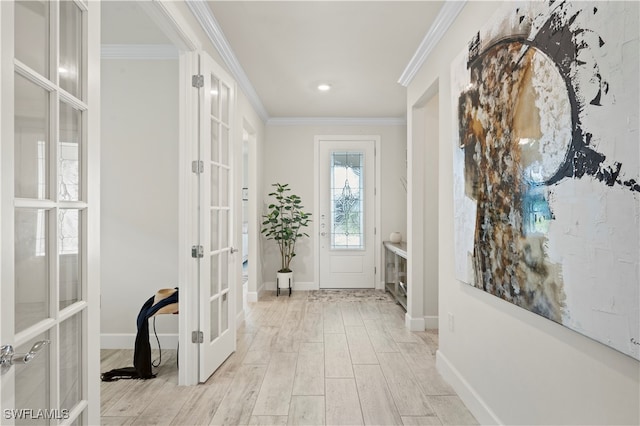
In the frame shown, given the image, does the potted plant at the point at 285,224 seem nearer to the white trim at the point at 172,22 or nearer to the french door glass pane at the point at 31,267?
the white trim at the point at 172,22

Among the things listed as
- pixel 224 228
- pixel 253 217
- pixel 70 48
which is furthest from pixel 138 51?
pixel 253 217

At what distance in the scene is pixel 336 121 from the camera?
5746 mm

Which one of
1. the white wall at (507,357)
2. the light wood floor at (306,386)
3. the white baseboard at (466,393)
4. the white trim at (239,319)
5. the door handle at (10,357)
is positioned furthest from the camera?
the white trim at (239,319)

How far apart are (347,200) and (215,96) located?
327 cm

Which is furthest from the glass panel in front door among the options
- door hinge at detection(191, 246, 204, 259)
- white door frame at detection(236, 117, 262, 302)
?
white door frame at detection(236, 117, 262, 302)

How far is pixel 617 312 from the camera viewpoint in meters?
1.10

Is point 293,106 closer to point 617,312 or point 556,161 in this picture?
point 556,161

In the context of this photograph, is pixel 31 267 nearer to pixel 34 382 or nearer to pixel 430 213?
pixel 34 382

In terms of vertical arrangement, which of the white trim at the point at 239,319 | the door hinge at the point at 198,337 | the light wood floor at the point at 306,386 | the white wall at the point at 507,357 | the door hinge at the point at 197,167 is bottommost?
the light wood floor at the point at 306,386

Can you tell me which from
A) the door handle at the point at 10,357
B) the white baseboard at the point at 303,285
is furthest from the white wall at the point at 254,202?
the door handle at the point at 10,357

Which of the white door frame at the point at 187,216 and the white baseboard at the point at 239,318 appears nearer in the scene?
the white door frame at the point at 187,216

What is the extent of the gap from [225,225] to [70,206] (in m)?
1.78

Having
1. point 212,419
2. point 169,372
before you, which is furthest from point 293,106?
point 212,419

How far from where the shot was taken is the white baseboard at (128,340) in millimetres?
3264
